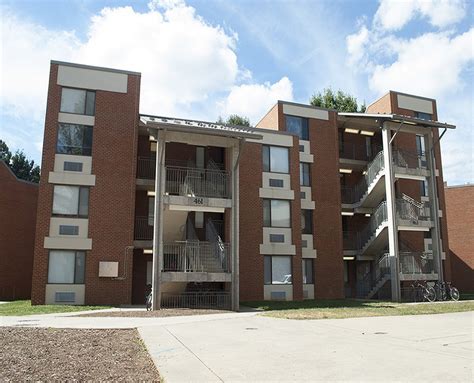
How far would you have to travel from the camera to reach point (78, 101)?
23672 mm

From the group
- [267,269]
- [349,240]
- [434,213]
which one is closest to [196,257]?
[267,269]

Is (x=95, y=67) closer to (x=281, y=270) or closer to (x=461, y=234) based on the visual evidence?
(x=281, y=270)

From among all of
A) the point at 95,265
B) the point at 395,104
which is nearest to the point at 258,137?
the point at 95,265

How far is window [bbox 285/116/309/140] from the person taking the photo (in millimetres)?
28737

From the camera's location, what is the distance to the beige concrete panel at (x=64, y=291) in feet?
69.7

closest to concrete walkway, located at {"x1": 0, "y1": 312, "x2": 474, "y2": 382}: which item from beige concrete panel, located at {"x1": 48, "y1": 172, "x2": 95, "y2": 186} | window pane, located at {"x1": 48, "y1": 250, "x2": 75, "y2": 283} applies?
window pane, located at {"x1": 48, "y1": 250, "x2": 75, "y2": 283}

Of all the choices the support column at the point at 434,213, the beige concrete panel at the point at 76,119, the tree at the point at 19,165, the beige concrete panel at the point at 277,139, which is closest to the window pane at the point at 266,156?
the beige concrete panel at the point at 277,139

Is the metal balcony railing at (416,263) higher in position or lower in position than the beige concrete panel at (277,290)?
higher

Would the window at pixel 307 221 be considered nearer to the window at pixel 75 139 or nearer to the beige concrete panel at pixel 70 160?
the beige concrete panel at pixel 70 160

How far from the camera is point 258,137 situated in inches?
813

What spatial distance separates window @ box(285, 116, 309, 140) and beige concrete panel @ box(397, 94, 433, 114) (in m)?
7.47

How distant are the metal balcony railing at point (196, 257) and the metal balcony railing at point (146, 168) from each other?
5160mm

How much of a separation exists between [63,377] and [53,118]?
18.9 meters

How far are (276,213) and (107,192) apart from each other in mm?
9367
